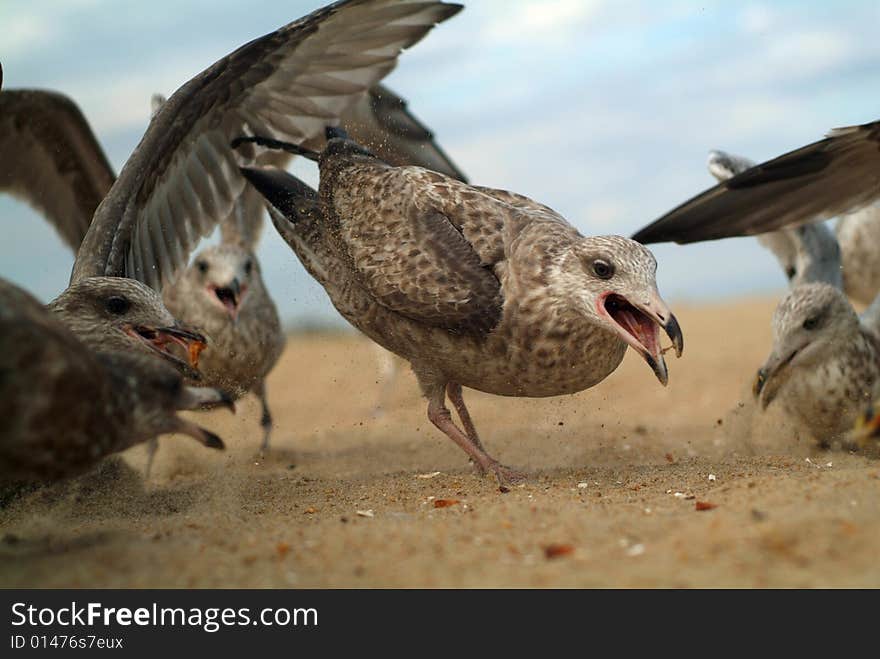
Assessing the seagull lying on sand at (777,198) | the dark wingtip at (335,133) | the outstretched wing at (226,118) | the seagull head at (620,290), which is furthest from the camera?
the seagull lying on sand at (777,198)

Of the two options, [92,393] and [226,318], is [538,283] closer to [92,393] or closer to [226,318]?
[92,393]

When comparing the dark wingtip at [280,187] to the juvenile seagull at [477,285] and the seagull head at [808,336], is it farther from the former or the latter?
the seagull head at [808,336]

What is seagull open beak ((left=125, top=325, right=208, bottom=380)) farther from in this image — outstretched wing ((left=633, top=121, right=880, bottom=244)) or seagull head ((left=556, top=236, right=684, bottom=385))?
Answer: outstretched wing ((left=633, top=121, right=880, bottom=244))

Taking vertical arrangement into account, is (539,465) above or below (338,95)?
below

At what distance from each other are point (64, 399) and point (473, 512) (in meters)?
1.72

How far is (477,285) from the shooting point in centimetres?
504

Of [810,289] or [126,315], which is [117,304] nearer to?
[126,315]

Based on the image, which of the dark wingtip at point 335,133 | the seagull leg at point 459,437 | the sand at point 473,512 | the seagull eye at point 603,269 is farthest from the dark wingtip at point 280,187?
the seagull eye at point 603,269

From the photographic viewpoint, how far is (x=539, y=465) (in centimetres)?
632

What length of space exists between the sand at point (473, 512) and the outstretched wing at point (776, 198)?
1.23m

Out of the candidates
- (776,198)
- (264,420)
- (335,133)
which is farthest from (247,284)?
(776,198)

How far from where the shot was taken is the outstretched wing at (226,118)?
5.79 metres
